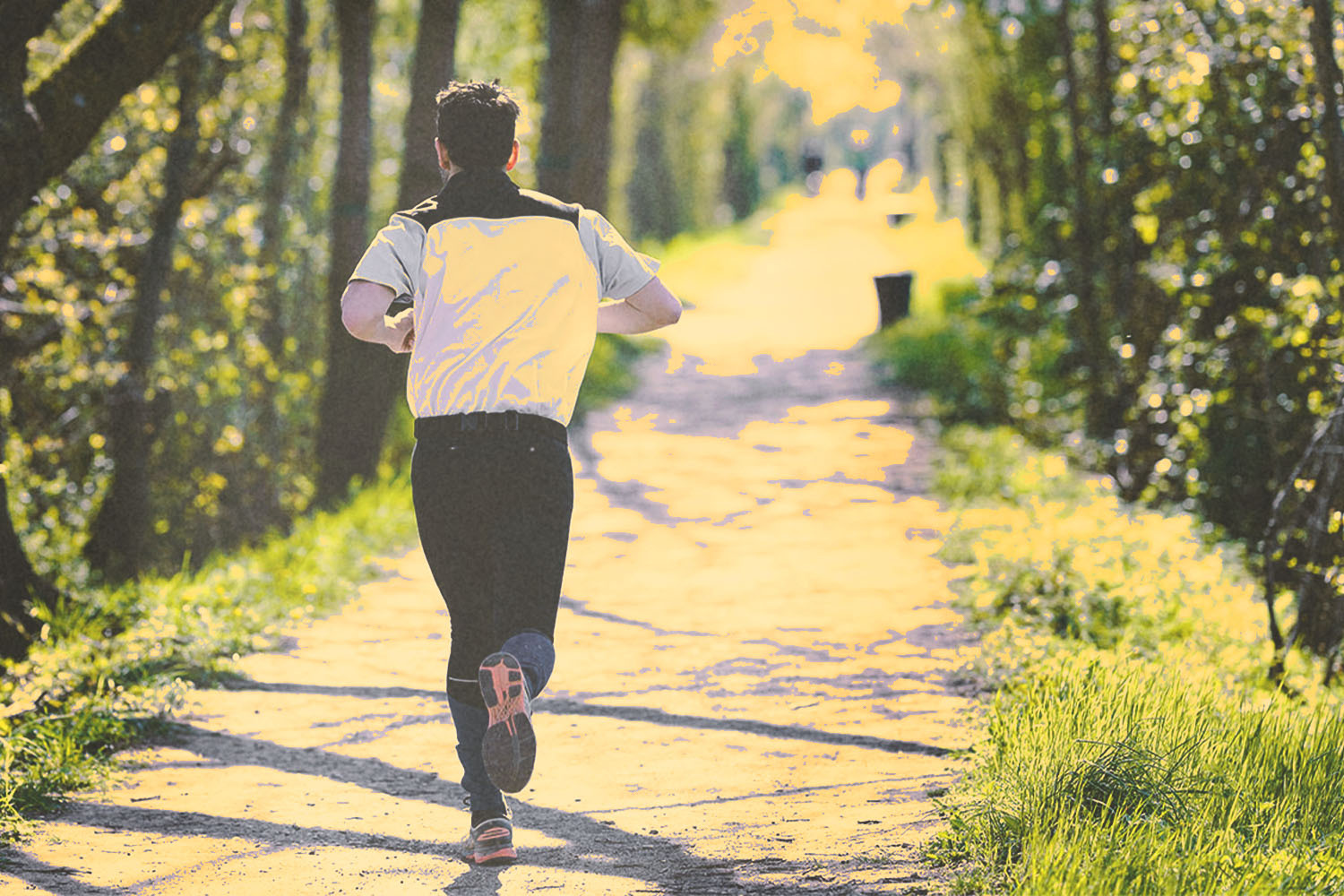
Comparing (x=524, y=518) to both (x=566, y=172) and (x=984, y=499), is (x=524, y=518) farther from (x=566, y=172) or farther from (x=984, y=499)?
(x=566, y=172)

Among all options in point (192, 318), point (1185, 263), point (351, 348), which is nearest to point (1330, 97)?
point (1185, 263)

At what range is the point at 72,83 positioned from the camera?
7.46 m

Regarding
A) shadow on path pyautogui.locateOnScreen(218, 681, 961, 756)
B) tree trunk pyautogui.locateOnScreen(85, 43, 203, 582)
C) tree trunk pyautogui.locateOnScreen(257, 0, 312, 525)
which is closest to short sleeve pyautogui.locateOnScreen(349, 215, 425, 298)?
shadow on path pyautogui.locateOnScreen(218, 681, 961, 756)

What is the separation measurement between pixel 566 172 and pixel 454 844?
467 inches

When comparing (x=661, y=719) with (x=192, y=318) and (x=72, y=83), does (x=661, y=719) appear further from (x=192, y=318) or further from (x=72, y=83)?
(x=192, y=318)

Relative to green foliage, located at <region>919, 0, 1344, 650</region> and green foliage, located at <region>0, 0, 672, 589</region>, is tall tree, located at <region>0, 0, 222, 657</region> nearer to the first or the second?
green foliage, located at <region>0, 0, 672, 589</region>

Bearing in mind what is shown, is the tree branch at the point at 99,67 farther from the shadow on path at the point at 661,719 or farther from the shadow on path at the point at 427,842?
the shadow on path at the point at 427,842

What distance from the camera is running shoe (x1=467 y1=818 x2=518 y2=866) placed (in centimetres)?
438

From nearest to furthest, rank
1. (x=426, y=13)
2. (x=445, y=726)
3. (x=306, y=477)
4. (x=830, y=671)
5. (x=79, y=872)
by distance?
(x=79, y=872), (x=445, y=726), (x=830, y=671), (x=426, y=13), (x=306, y=477)

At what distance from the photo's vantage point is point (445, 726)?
6.27 meters

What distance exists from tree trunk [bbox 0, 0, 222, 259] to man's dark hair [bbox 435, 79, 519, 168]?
3.79 m

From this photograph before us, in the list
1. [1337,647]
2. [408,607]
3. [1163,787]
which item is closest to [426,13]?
[408,607]

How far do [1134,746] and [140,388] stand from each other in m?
9.05

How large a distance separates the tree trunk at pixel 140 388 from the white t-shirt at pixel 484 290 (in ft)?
25.2
